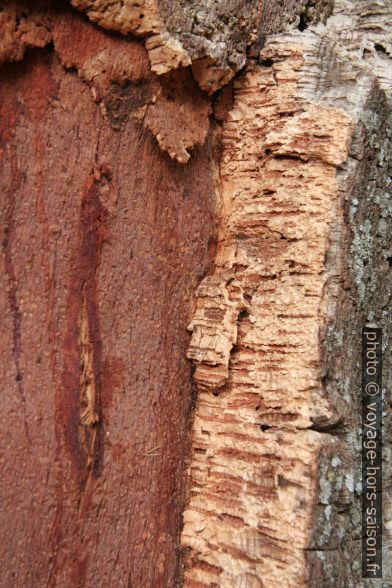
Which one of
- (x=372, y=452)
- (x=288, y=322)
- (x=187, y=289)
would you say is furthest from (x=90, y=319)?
(x=372, y=452)

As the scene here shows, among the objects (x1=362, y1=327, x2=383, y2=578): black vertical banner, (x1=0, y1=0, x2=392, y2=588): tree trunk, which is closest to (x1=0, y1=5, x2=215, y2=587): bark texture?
(x1=0, y1=0, x2=392, y2=588): tree trunk

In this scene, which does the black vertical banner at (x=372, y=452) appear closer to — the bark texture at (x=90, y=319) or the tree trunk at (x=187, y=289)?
the tree trunk at (x=187, y=289)

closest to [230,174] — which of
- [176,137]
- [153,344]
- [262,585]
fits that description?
[176,137]

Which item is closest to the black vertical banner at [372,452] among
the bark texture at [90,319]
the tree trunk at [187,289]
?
the tree trunk at [187,289]

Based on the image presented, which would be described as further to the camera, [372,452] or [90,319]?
[372,452]

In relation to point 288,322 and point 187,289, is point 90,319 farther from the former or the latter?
point 288,322

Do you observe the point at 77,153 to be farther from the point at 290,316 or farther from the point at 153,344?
the point at 290,316

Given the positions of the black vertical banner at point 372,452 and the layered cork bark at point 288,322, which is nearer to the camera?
the layered cork bark at point 288,322
